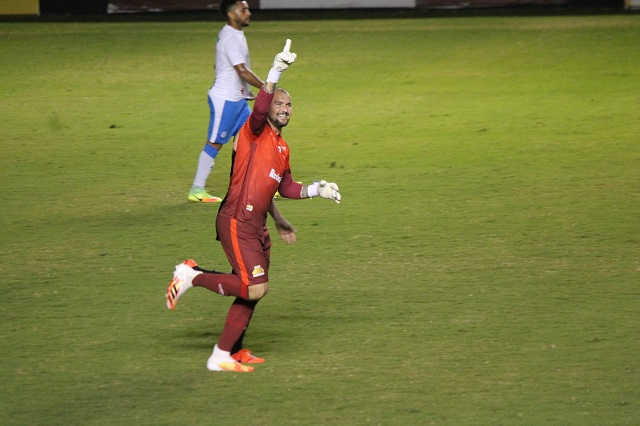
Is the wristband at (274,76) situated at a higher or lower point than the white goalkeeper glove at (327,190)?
higher

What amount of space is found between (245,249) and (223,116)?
389cm

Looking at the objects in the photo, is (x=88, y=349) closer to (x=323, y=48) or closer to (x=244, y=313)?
(x=244, y=313)

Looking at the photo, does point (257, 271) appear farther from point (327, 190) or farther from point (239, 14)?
point (239, 14)

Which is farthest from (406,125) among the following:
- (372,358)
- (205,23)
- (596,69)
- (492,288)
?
(205,23)

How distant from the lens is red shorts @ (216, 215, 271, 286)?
5.69 metres

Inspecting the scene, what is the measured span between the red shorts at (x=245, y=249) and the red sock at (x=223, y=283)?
1.4 inches

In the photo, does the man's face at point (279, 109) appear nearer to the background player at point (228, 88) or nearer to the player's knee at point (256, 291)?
the player's knee at point (256, 291)

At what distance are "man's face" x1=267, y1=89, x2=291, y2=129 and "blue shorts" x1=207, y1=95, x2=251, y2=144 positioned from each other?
12.1 ft

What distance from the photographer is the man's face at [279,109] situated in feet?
18.9

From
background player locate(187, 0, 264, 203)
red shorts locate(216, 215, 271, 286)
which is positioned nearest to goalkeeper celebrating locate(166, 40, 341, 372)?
red shorts locate(216, 215, 271, 286)

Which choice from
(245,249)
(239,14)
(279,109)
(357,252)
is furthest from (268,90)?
(239,14)

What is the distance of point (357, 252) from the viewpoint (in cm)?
794

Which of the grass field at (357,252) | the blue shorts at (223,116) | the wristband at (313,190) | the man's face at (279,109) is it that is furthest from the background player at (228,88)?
the wristband at (313,190)

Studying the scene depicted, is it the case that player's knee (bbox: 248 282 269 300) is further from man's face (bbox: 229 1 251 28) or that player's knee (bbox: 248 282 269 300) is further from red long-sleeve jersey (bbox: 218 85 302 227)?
man's face (bbox: 229 1 251 28)
